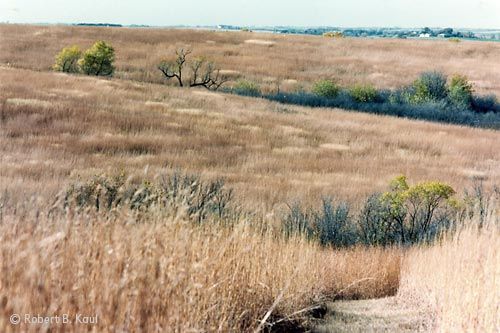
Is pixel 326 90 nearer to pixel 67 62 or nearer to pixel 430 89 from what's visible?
pixel 430 89

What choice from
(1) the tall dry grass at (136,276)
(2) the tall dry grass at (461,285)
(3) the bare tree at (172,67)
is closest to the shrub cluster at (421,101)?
(3) the bare tree at (172,67)

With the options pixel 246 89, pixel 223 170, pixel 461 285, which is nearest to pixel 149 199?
pixel 461 285

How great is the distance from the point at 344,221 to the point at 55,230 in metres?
8.49

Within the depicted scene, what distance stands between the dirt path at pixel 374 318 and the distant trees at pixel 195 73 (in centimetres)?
4586

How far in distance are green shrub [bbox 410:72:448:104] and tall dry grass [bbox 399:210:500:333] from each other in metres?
43.0

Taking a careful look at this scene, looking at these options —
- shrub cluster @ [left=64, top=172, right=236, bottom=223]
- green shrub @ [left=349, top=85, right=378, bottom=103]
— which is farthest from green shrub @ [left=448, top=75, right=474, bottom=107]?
shrub cluster @ [left=64, top=172, right=236, bottom=223]

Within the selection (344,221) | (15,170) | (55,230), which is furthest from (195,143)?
(55,230)

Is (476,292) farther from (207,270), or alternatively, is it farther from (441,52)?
(441,52)

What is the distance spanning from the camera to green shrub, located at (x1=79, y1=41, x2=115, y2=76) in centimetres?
5209

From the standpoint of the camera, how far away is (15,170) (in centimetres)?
2131

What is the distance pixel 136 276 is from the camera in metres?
4.08

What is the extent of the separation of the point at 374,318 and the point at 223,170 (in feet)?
62.1

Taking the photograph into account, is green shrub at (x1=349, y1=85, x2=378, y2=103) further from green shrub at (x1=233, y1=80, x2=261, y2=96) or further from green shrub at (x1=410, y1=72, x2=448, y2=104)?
green shrub at (x1=233, y1=80, x2=261, y2=96)

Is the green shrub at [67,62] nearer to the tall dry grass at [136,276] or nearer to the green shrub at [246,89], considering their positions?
the green shrub at [246,89]
